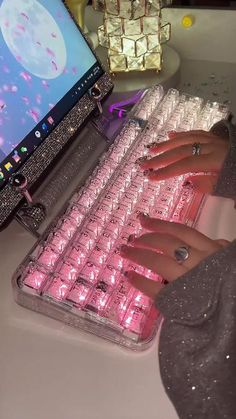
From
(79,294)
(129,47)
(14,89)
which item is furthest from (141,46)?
(79,294)

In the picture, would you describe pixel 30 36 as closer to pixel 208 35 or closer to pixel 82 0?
pixel 82 0

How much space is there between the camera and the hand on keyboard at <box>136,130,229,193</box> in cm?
70

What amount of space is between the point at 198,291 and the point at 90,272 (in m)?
0.14

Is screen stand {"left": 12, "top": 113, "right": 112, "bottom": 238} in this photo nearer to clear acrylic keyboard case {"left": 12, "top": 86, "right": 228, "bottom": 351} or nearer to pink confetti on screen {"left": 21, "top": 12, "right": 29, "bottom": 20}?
clear acrylic keyboard case {"left": 12, "top": 86, "right": 228, "bottom": 351}

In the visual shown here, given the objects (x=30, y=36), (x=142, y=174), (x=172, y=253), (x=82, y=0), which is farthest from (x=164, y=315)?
(x=82, y=0)

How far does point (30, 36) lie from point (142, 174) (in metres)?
0.25

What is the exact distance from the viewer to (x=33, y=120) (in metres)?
0.69

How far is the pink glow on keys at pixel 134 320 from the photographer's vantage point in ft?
1.78

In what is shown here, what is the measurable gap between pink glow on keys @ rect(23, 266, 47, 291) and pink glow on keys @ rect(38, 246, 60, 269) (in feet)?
0.04

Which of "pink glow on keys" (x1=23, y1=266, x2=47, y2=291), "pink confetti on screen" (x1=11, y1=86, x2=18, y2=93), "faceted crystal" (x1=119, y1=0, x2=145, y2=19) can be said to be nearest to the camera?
"pink glow on keys" (x1=23, y1=266, x2=47, y2=291)

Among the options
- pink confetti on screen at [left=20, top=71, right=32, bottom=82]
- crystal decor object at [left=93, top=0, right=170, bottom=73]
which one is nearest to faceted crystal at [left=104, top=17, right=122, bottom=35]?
crystal decor object at [left=93, top=0, right=170, bottom=73]

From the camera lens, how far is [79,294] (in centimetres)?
56

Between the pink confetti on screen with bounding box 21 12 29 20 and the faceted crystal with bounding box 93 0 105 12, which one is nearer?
the pink confetti on screen with bounding box 21 12 29 20

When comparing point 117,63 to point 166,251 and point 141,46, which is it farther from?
point 166,251
